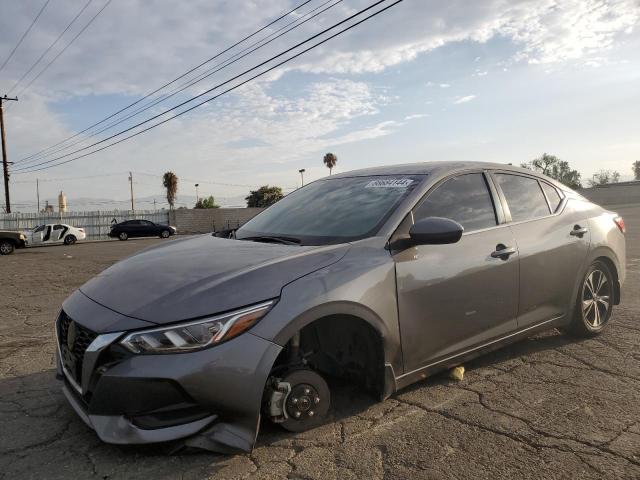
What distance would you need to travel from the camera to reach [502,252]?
3.55 metres

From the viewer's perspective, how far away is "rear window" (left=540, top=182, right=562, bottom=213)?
13.9 ft

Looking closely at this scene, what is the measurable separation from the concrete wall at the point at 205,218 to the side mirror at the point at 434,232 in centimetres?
4073

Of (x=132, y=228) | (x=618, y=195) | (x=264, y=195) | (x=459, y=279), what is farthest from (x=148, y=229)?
(x=618, y=195)

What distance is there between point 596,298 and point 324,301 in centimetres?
300

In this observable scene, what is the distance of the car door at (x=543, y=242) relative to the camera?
3.76m

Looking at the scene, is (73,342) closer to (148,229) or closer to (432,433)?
(432,433)

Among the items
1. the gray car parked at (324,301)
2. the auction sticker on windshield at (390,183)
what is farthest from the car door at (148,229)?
the auction sticker on windshield at (390,183)

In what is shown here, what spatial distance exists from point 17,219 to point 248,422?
40.0 metres

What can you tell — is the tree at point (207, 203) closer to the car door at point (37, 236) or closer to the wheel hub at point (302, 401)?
the car door at point (37, 236)

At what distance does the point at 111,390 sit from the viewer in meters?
2.31

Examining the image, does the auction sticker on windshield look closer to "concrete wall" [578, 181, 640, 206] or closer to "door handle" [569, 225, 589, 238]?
"door handle" [569, 225, 589, 238]

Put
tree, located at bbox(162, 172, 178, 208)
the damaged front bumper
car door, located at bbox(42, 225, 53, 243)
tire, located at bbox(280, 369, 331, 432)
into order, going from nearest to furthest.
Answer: the damaged front bumper
tire, located at bbox(280, 369, 331, 432)
car door, located at bbox(42, 225, 53, 243)
tree, located at bbox(162, 172, 178, 208)

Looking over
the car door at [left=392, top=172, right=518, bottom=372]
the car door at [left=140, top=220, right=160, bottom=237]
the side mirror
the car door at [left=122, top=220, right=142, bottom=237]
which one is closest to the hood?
the side mirror

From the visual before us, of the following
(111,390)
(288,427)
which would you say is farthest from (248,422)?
(111,390)
